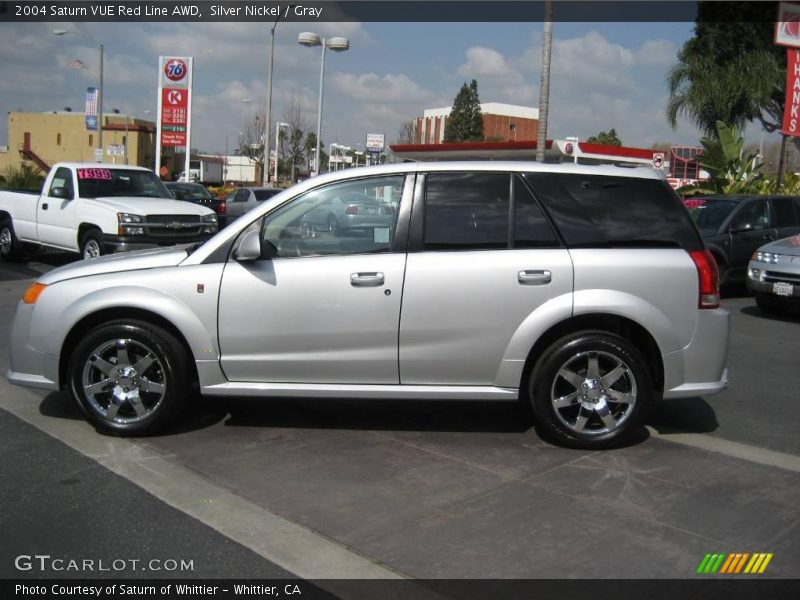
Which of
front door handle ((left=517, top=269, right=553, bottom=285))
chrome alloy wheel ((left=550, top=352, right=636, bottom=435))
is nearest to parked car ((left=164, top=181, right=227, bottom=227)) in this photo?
front door handle ((left=517, top=269, right=553, bottom=285))

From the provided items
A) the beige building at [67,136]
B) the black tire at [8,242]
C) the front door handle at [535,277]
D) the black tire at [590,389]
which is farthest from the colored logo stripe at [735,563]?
the beige building at [67,136]

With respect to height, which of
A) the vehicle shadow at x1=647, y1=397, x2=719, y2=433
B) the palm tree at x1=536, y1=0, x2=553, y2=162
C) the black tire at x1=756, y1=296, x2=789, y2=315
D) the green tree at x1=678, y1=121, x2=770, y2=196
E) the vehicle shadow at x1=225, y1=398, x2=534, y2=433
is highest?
the palm tree at x1=536, y1=0, x2=553, y2=162

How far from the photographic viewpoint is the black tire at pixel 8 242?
15.2m

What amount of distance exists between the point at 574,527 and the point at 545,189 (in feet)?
7.38

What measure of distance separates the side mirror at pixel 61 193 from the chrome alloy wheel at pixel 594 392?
1126 centimetres

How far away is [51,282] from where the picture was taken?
5.35 metres

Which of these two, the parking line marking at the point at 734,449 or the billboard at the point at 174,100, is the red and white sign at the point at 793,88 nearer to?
the parking line marking at the point at 734,449

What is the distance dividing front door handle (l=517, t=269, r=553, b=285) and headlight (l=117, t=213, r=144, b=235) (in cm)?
931

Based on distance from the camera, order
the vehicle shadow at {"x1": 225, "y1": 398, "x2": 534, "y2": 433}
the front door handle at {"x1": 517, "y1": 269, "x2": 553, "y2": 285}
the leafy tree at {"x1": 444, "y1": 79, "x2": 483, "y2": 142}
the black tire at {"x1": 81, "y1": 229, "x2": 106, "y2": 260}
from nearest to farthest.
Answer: the front door handle at {"x1": 517, "y1": 269, "x2": 553, "y2": 285}
the vehicle shadow at {"x1": 225, "y1": 398, "x2": 534, "y2": 433}
the black tire at {"x1": 81, "y1": 229, "x2": 106, "y2": 260}
the leafy tree at {"x1": 444, "y1": 79, "x2": 483, "y2": 142}

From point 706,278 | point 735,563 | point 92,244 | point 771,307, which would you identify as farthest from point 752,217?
point 735,563

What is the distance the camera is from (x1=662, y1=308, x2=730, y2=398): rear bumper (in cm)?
509

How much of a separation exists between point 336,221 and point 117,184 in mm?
10140

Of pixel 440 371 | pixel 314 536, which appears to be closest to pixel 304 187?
pixel 440 371

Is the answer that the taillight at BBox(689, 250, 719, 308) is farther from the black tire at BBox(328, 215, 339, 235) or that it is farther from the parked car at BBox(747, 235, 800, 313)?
the parked car at BBox(747, 235, 800, 313)
